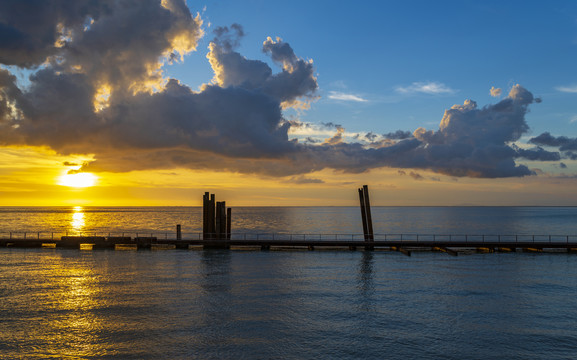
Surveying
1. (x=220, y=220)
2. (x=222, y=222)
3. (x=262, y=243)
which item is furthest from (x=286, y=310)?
(x=222, y=222)

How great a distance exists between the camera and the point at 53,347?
76.2 ft

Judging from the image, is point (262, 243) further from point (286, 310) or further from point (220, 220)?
point (286, 310)

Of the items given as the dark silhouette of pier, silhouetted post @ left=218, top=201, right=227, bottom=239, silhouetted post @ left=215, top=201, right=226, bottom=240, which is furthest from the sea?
silhouetted post @ left=218, top=201, right=227, bottom=239

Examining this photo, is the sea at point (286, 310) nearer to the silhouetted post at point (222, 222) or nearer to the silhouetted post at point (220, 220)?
the silhouetted post at point (220, 220)

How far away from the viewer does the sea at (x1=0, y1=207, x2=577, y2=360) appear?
23453 mm

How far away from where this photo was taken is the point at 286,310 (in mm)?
30469

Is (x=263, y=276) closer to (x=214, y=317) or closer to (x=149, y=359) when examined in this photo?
(x=214, y=317)

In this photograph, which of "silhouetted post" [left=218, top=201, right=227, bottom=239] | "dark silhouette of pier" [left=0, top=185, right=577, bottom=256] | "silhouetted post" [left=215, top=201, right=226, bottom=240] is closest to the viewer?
"dark silhouette of pier" [left=0, top=185, right=577, bottom=256]

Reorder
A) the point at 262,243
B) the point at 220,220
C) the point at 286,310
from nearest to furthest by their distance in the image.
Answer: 1. the point at 286,310
2. the point at 262,243
3. the point at 220,220

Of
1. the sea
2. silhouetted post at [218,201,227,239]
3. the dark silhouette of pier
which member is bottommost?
the sea

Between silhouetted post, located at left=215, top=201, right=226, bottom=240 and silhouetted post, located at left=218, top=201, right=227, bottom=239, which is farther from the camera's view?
silhouetted post, located at left=218, top=201, right=227, bottom=239

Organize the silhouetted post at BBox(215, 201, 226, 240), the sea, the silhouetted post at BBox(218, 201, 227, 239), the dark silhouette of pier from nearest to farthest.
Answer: the sea, the dark silhouette of pier, the silhouetted post at BBox(215, 201, 226, 240), the silhouetted post at BBox(218, 201, 227, 239)

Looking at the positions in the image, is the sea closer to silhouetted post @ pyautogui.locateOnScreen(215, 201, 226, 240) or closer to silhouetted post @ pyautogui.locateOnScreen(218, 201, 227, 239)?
silhouetted post @ pyautogui.locateOnScreen(215, 201, 226, 240)

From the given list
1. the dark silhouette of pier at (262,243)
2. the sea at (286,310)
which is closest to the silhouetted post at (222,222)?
the dark silhouette of pier at (262,243)
